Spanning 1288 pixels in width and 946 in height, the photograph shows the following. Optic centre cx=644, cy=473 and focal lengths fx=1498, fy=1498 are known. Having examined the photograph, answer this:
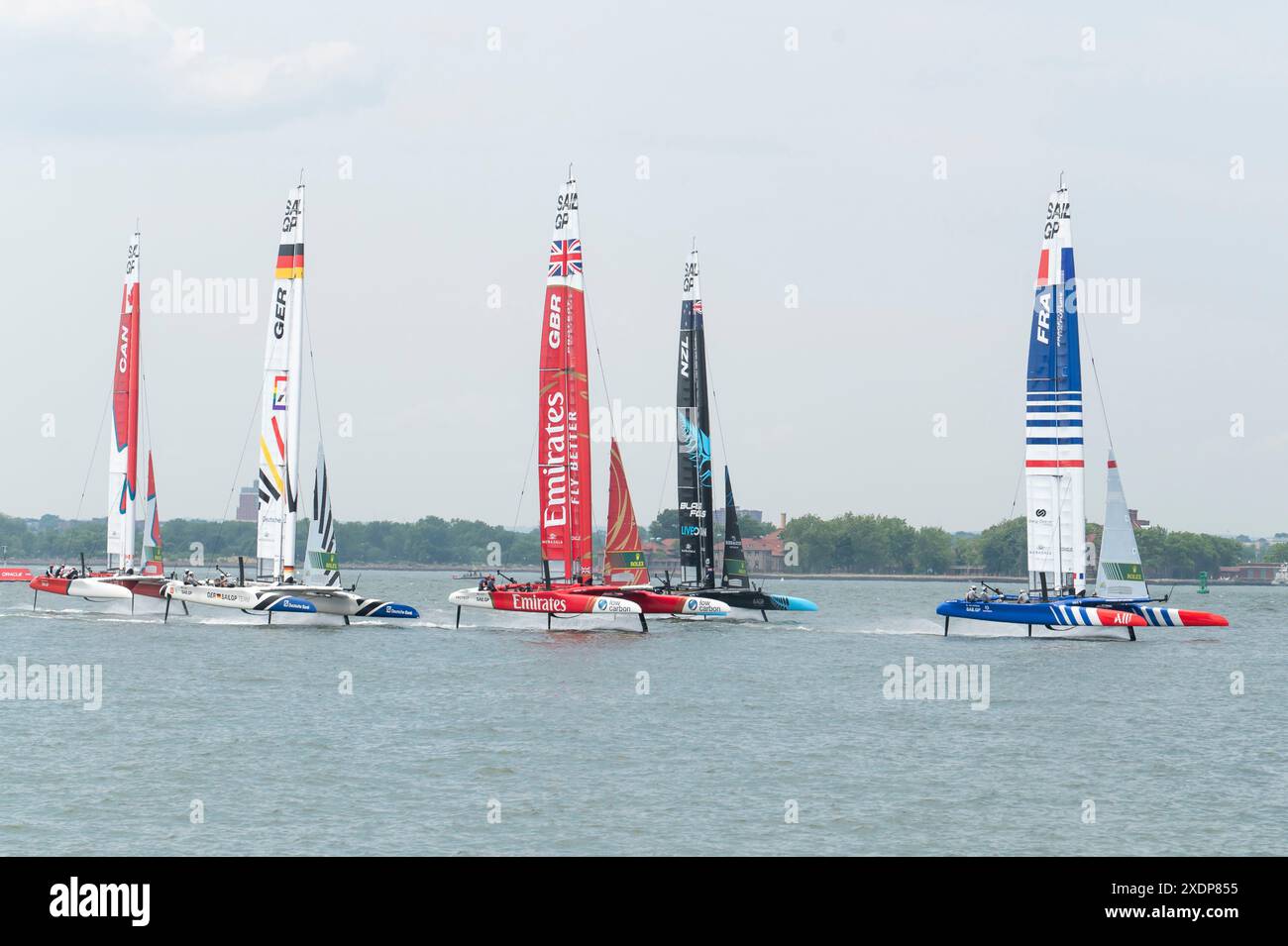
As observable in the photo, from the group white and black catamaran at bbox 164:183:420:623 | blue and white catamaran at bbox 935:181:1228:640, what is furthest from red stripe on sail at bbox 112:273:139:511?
blue and white catamaran at bbox 935:181:1228:640

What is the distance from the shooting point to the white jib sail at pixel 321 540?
5359cm

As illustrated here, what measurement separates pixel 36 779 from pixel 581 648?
23.5 metres

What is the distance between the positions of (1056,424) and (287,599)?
26.5 m

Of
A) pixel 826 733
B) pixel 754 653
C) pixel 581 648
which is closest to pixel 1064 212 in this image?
pixel 754 653

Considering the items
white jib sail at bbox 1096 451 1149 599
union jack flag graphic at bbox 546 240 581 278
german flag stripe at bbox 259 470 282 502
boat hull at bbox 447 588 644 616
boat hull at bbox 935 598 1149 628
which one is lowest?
boat hull at bbox 935 598 1149 628

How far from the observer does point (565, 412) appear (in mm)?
50625

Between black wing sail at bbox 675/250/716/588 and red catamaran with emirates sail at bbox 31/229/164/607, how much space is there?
858 inches

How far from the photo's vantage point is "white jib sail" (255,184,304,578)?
177ft

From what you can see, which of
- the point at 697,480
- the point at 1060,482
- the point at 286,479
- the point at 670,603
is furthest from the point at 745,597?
the point at 286,479

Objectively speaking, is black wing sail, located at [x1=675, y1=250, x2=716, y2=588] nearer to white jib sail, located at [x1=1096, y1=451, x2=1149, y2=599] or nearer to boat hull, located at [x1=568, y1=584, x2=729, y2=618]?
boat hull, located at [x1=568, y1=584, x2=729, y2=618]

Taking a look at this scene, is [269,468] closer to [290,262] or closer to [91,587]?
[290,262]

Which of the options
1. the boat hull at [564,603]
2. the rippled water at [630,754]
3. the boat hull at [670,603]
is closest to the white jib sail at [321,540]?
the rippled water at [630,754]

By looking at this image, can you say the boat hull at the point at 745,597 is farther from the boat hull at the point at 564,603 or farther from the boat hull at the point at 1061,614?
the boat hull at the point at 1061,614

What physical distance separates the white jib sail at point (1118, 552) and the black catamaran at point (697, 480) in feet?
51.0
